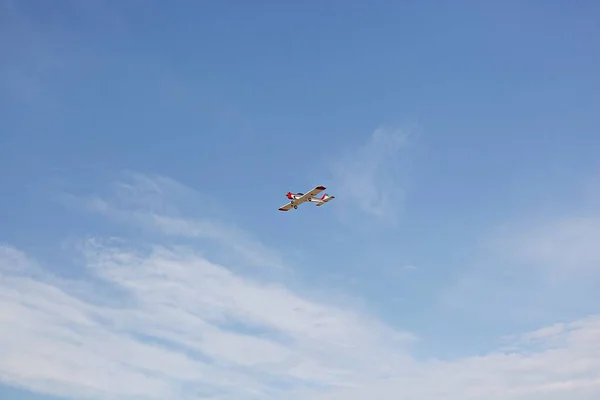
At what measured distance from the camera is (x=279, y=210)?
19350 cm

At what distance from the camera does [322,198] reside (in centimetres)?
19062

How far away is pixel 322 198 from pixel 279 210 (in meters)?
15.1
